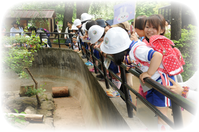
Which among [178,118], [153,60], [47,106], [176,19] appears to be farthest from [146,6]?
[178,118]

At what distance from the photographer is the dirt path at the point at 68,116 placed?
22.0ft

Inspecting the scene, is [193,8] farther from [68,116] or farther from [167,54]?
[167,54]

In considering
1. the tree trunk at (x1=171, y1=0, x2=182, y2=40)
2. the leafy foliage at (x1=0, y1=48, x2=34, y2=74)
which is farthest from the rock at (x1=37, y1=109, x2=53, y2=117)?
the tree trunk at (x1=171, y1=0, x2=182, y2=40)

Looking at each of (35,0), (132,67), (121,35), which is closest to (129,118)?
(132,67)

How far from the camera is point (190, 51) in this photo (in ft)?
23.1

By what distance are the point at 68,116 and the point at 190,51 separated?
4.69m

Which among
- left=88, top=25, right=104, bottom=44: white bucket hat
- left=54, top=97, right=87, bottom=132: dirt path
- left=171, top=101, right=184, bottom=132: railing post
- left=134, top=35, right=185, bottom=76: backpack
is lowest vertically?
left=54, top=97, right=87, bottom=132: dirt path

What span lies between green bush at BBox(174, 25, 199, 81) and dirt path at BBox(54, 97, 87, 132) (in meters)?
3.66

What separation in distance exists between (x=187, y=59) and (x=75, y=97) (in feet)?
17.0

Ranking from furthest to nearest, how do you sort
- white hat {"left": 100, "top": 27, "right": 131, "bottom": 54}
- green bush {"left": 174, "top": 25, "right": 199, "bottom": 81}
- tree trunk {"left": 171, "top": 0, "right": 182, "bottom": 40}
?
tree trunk {"left": 171, "top": 0, "right": 182, "bottom": 40} < green bush {"left": 174, "top": 25, "right": 199, "bottom": 81} < white hat {"left": 100, "top": 27, "right": 131, "bottom": 54}

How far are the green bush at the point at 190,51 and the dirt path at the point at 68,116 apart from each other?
366cm

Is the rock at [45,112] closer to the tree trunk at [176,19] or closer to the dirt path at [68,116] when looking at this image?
the dirt path at [68,116]

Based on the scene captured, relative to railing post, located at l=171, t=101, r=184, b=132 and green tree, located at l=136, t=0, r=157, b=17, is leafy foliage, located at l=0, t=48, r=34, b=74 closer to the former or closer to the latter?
railing post, located at l=171, t=101, r=184, b=132

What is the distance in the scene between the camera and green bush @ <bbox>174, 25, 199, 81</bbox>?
22.5 feet
